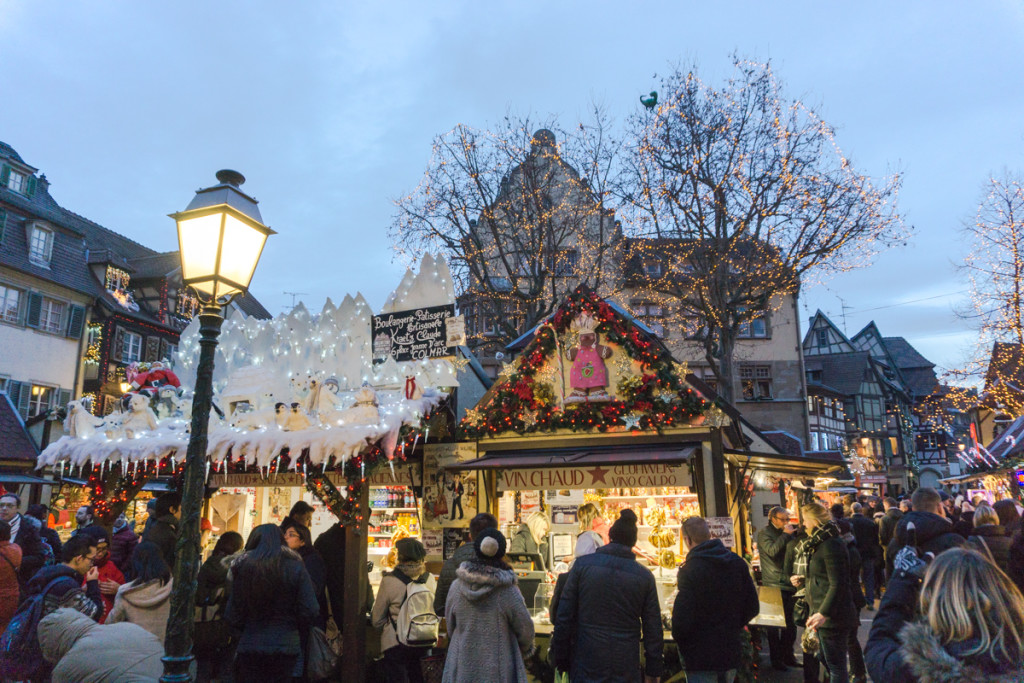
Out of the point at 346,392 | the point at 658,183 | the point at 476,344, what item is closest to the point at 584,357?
the point at 346,392

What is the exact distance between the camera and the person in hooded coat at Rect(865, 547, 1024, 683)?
2252 mm

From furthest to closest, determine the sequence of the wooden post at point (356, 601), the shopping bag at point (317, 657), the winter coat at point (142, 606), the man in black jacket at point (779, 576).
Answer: the man in black jacket at point (779, 576)
the wooden post at point (356, 601)
the shopping bag at point (317, 657)
the winter coat at point (142, 606)

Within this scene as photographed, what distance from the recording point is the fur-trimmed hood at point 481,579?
4336mm

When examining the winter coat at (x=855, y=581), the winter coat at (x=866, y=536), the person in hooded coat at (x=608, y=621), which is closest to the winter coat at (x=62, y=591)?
the person in hooded coat at (x=608, y=621)

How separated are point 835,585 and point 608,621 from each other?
240 cm

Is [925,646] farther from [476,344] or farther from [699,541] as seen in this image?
[476,344]

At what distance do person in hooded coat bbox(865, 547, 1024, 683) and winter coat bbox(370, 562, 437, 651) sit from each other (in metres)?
4.49

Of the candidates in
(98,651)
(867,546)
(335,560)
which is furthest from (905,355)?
(98,651)

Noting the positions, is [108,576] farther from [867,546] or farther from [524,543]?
[867,546]

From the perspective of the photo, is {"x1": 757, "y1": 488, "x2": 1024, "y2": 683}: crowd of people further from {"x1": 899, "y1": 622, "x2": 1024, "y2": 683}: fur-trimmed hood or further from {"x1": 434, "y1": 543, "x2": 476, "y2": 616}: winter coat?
{"x1": 434, "y1": 543, "x2": 476, "y2": 616}: winter coat

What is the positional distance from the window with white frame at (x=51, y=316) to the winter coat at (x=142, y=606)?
71.1 ft

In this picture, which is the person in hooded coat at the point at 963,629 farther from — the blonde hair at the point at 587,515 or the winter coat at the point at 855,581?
the blonde hair at the point at 587,515

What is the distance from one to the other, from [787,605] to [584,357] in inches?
154

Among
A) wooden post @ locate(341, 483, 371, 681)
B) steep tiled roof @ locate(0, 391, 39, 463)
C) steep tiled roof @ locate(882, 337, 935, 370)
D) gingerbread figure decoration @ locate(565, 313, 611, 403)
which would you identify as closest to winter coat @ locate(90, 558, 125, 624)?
wooden post @ locate(341, 483, 371, 681)
